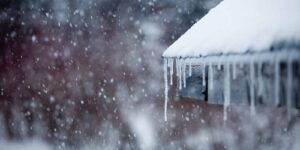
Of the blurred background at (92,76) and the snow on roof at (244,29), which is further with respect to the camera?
the blurred background at (92,76)

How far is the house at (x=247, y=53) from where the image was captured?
156 centimetres

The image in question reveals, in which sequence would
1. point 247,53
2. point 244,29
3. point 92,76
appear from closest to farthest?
1. point 247,53
2. point 244,29
3. point 92,76

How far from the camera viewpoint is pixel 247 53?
164 cm

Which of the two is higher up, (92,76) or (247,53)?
(247,53)

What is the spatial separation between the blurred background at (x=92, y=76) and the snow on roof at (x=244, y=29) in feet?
22.5

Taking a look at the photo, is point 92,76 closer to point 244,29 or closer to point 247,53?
point 244,29

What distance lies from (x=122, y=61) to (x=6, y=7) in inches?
182

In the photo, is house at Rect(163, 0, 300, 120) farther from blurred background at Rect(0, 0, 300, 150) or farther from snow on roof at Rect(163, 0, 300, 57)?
blurred background at Rect(0, 0, 300, 150)

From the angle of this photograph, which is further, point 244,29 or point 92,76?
point 92,76

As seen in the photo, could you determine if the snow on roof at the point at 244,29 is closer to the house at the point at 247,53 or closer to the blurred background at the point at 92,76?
the house at the point at 247,53

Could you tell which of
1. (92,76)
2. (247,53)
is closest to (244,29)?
(247,53)

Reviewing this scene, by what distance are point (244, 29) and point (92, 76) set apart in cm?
841

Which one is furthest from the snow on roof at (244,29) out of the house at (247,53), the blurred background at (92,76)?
the blurred background at (92,76)

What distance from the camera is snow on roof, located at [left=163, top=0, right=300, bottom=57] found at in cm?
160
